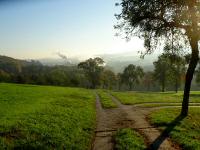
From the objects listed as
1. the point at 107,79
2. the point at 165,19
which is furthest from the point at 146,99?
the point at 107,79

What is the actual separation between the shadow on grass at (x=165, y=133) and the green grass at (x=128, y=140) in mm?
643

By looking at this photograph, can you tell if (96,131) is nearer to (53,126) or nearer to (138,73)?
(53,126)

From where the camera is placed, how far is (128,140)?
17.5m

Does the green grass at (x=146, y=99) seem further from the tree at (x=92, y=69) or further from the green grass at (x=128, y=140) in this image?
the tree at (x=92, y=69)

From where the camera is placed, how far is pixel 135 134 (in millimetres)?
19562

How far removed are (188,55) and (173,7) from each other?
627 centimetres

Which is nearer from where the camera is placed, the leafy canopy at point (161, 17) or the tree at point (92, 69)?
the leafy canopy at point (161, 17)

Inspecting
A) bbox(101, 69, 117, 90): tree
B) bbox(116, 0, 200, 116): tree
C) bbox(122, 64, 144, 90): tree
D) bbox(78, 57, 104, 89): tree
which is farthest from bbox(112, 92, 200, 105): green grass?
bbox(122, 64, 144, 90): tree

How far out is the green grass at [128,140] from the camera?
53.7ft

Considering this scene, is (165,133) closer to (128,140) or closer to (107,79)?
(128,140)

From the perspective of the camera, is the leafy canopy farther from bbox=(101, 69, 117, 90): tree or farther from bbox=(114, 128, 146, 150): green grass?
bbox=(101, 69, 117, 90): tree

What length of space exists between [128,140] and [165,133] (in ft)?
13.8

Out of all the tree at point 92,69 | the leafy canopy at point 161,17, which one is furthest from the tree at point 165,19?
the tree at point 92,69

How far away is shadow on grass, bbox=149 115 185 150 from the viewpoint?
17.0 meters
